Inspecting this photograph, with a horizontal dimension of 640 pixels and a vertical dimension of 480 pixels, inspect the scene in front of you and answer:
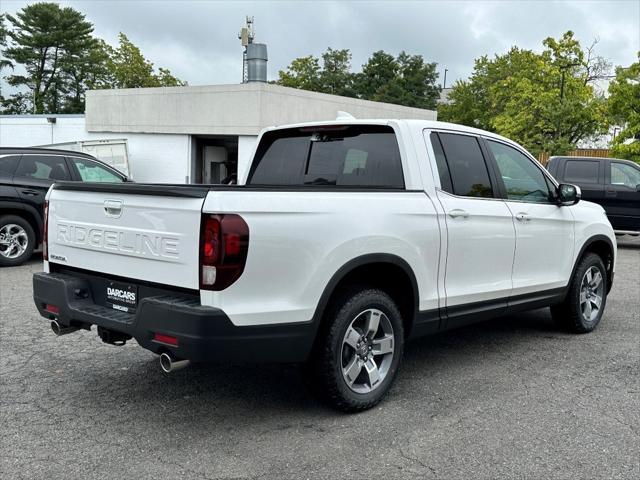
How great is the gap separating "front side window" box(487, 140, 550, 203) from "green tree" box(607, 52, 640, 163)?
19.8 meters

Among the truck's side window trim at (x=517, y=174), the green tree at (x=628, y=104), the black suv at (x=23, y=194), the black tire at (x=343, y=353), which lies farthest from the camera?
the green tree at (x=628, y=104)

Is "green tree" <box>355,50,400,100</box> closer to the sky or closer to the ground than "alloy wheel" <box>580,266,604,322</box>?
closer to the sky

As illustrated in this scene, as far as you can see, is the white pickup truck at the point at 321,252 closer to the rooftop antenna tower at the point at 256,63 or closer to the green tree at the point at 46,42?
the rooftop antenna tower at the point at 256,63

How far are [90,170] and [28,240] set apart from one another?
1.59m

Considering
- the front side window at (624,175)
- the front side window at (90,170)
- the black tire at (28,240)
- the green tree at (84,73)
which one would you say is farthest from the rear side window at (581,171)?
the green tree at (84,73)

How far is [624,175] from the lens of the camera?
1408cm

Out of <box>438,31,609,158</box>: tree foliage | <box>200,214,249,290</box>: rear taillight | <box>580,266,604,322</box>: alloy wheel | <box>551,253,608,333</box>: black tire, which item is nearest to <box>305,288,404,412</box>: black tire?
<box>200,214,249,290</box>: rear taillight

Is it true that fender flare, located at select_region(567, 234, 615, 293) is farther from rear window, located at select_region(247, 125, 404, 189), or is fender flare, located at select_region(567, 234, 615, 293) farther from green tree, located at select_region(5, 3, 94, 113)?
green tree, located at select_region(5, 3, 94, 113)

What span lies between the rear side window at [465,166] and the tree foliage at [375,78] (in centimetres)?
6168

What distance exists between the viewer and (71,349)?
5441 millimetres

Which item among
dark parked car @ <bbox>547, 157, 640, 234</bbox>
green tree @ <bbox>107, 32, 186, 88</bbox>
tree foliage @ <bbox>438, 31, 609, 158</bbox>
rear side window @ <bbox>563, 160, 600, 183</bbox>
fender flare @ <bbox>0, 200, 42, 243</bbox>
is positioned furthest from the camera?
green tree @ <bbox>107, 32, 186, 88</bbox>

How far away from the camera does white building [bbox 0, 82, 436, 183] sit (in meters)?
23.7

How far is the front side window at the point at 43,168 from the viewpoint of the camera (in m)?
10.1

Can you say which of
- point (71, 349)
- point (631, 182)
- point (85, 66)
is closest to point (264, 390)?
point (71, 349)
